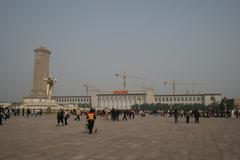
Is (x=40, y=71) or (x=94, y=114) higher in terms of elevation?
(x=40, y=71)

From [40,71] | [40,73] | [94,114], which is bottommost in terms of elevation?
[94,114]

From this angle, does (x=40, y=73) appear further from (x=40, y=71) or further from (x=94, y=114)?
(x=94, y=114)

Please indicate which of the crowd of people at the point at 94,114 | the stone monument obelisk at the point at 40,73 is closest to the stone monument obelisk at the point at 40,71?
the stone monument obelisk at the point at 40,73

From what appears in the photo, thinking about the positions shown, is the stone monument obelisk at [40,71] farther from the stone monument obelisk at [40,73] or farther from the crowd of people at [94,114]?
the crowd of people at [94,114]

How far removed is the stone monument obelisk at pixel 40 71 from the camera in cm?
9312

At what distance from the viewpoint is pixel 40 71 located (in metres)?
95.2

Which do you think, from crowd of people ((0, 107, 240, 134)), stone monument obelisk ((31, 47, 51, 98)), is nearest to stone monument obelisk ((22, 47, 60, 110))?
stone monument obelisk ((31, 47, 51, 98))

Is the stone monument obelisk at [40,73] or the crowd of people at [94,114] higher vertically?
the stone monument obelisk at [40,73]

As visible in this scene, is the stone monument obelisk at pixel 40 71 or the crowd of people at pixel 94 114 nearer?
the crowd of people at pixel 94 114

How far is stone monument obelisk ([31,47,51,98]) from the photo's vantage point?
93.1m

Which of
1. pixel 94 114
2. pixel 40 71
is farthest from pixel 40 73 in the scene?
pixel 94 114

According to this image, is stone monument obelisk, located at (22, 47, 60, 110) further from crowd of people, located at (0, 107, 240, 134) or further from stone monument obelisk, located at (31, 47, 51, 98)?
crowd of people, located at (0, 107, 240, 134)

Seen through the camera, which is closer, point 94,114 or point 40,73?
point 94,114

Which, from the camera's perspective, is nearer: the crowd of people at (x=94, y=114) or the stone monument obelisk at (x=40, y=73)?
the crowd of people at (x=94, y=114)
